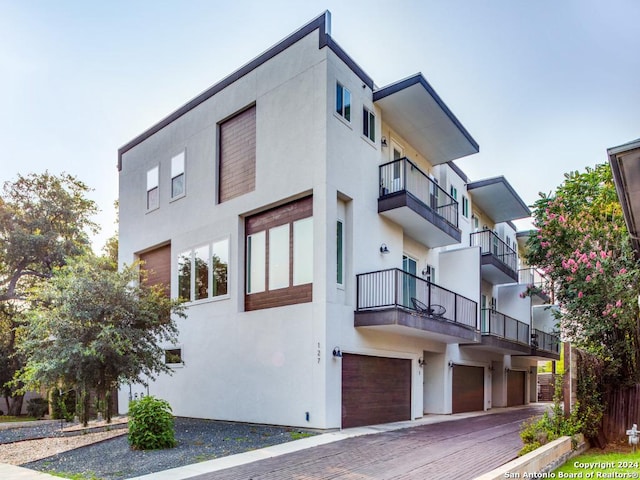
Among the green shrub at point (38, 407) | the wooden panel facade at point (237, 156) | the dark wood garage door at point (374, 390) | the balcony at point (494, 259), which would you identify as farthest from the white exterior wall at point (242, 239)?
the balcony at point (494, 259)

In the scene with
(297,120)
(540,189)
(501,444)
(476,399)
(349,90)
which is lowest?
(476,399)

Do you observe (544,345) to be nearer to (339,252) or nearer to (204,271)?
(339,252)

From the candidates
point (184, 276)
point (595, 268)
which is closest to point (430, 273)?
point (595, 268)

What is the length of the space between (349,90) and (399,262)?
201 inches

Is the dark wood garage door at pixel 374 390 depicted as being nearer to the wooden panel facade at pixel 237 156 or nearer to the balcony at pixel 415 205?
the balcony at pixel 415 205

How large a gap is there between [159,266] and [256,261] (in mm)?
5261

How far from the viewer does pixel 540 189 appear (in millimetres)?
14664

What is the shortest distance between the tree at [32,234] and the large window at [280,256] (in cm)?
1165

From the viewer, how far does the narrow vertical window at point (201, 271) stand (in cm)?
1576

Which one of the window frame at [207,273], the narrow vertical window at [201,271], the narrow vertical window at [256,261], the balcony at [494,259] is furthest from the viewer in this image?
the balcony at [494,259]

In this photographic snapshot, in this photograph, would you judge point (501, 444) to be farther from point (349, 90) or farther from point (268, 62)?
point (268, 62)

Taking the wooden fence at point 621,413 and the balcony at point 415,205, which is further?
the balcony at point 415,205

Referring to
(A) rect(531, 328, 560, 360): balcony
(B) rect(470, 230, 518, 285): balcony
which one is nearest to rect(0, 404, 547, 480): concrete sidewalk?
(B) rect(470, 230, 518, 285): balcony

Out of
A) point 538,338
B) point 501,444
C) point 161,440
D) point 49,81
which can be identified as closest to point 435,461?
point 501,444
